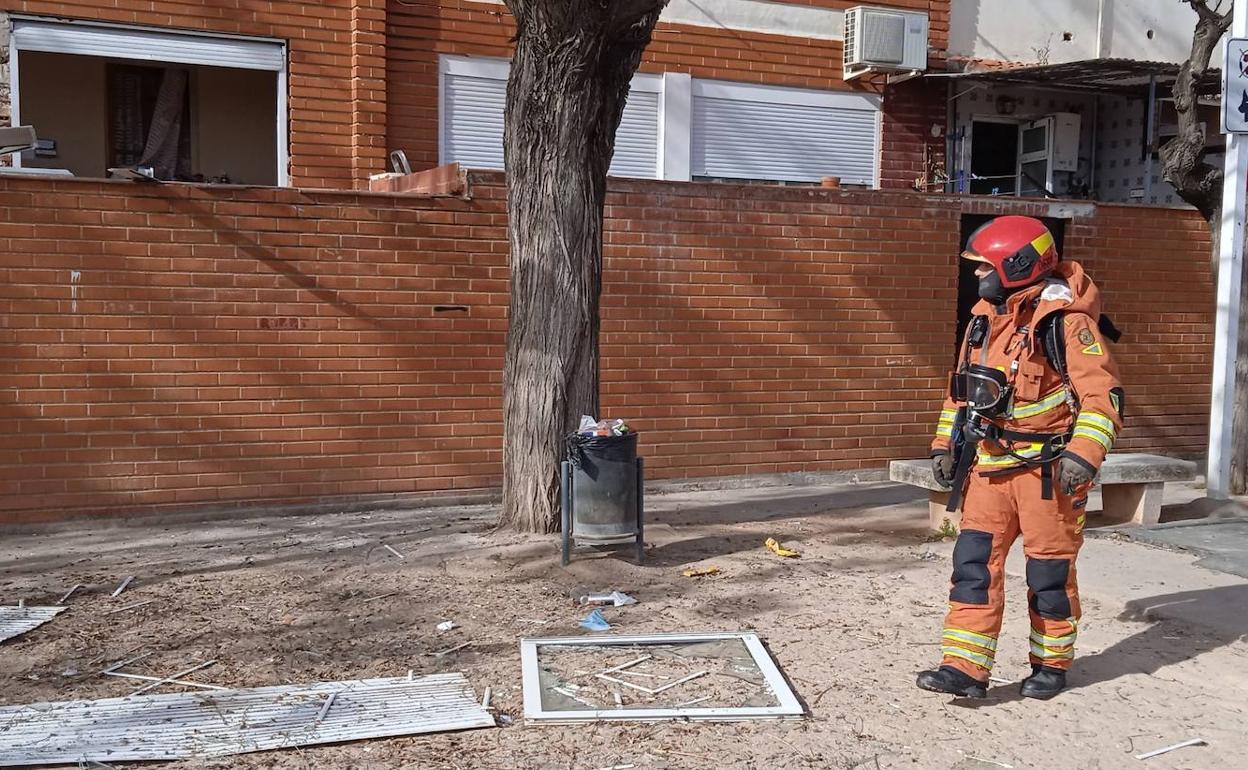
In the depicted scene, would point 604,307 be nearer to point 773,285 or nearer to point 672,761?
point 773,285

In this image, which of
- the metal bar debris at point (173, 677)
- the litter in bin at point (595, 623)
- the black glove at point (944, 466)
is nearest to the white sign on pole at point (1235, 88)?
the black glove at point (944, 466)

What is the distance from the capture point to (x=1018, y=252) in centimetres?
463

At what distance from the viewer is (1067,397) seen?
466cm

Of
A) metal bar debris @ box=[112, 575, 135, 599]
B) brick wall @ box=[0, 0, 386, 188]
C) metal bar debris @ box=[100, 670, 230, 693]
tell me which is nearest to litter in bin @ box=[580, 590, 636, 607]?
metal bar debris @ box=[100, 670, 230, 693]

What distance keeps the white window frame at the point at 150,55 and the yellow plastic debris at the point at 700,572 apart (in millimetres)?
5928

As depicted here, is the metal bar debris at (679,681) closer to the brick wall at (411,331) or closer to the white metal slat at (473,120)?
the brick wall at (411,331)

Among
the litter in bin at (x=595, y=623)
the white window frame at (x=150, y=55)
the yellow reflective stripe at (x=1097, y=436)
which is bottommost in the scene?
the litter in bin at (x=595, y=623)

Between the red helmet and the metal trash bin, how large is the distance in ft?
8.03

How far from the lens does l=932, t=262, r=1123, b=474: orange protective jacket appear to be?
4.43 m

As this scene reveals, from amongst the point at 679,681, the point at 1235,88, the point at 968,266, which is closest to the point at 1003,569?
the point at 679,681

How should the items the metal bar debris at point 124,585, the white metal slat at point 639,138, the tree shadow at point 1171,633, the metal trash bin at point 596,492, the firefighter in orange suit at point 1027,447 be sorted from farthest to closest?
the white metal slat at point 639,138
the metal trash bin at point 596,492
the metal bar debris at point 124,585
the tree shadow at point 1171,633
the firefighter in orange suit at point 1027,447

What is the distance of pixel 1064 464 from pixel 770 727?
1528 mm

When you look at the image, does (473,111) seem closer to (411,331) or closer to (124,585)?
(411,331)

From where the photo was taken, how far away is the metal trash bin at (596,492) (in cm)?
637
